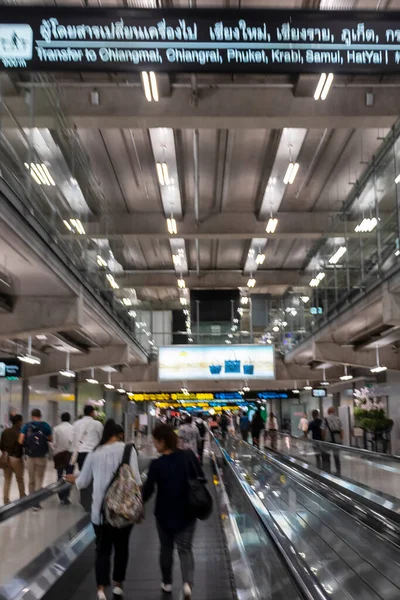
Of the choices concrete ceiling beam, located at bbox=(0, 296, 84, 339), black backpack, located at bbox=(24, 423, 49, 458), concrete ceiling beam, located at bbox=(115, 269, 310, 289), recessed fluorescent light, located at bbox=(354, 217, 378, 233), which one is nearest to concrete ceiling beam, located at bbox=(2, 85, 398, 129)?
recessed fluorescent light, located at bbox=(354, 217, 378, 233)

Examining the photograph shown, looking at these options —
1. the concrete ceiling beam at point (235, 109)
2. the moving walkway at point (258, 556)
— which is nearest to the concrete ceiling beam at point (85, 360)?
the concrete ceiling beam at point (235, 109)

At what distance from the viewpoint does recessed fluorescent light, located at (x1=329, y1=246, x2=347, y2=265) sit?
18.6m

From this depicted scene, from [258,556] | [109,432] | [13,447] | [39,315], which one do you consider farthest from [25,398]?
[258,556]

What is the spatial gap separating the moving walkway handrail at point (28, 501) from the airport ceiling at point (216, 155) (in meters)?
4.45

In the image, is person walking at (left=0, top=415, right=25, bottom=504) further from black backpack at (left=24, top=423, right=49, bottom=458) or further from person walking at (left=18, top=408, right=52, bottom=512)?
black backpack at (left=24, top=423, right=49, bottom=458)

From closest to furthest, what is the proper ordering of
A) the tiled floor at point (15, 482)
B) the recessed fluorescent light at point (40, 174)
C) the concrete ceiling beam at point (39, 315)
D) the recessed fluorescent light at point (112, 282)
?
the recessed fluorescent light at point (40, 174)
the concrete ceiling beam at point (39, 315)
the tiled floor at point (15, 482)
the recessed fluorescent light at point (112, 282)

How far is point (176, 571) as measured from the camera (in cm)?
782

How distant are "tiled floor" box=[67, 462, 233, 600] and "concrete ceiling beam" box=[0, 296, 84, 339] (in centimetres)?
445

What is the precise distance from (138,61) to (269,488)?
10.4 metres

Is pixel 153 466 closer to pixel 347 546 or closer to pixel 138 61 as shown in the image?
pixel 138 61

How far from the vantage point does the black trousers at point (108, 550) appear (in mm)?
6051

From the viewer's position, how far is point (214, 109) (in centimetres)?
1315

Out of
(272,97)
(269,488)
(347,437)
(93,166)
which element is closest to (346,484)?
(269,488)

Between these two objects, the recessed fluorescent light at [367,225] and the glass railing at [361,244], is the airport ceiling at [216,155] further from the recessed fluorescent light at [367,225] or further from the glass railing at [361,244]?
the recessed fluorescent light at [367,225]
